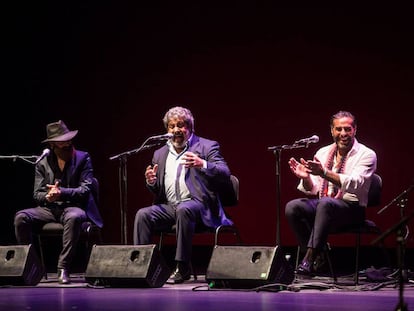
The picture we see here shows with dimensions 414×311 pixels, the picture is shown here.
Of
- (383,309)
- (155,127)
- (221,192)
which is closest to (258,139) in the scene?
(155,127)

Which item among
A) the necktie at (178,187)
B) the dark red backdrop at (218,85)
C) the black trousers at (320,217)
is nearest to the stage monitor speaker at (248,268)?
the black trousers at (320,217)

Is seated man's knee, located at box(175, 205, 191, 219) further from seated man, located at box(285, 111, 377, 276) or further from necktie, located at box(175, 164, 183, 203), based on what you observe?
seated man, located at box(285, 111, 377, 276)

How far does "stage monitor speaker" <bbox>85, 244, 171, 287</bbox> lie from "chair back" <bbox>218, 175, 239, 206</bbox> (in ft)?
2.70

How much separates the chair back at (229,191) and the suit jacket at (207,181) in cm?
4

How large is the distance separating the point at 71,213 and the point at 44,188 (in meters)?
0.41

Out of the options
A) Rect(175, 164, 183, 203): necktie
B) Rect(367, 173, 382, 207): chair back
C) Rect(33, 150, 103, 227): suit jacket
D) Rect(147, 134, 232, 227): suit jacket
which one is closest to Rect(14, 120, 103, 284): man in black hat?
Rect(33, 150, 103, 227): suit jacket

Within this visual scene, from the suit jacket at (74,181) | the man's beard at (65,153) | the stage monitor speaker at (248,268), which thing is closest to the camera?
the stage monitor speaker at (248,268)

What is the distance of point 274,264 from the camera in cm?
510

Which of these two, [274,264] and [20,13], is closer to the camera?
[274,264]

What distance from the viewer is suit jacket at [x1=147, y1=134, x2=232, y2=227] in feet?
19.3

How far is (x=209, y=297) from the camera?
477cm

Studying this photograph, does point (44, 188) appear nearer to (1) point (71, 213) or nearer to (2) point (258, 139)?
(1) point (71, 213)

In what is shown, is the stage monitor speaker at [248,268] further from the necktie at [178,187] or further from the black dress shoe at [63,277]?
the black dress shoe at [63,277]

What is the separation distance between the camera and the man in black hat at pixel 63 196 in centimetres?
600
